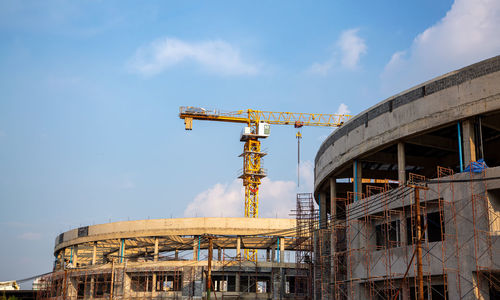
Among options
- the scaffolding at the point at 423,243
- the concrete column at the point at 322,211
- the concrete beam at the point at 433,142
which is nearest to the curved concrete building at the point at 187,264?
the concrete column at the point at 322,211

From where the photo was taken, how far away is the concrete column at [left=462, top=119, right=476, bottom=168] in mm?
33812

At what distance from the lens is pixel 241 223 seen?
6256 centimetres

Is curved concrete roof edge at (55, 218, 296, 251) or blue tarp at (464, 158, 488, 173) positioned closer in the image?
blue tarp at (464, 158, 488, 173)

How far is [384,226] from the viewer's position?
40.3 metres

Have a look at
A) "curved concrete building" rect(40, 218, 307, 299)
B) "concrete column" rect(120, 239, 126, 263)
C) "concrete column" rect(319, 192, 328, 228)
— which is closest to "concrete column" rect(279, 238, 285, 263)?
"curved concrete building" rect(40, 218, 307, 299)

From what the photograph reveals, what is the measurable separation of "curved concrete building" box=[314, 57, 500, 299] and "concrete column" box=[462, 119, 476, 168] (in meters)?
0.07

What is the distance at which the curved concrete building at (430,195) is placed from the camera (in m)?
31.2

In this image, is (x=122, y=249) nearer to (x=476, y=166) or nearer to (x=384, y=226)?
(x=384, y=226)

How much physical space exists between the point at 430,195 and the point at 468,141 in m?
3.98

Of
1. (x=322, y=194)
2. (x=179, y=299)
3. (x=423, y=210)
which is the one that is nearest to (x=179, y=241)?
(x=179, y=299)

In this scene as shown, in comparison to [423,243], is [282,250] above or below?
above

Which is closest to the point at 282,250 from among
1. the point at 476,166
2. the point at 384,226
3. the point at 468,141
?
the point at 384,226

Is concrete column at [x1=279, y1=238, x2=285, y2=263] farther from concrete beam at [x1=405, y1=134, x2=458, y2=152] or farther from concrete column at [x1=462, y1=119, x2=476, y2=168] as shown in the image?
concrete column at [x1=462, y1=119, x2=476, y2=168]

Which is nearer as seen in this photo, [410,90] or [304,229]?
[410,90]
